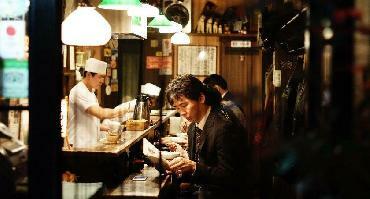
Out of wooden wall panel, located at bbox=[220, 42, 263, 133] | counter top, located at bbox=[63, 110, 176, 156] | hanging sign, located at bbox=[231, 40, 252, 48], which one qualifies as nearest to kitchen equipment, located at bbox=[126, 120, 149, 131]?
counter top, located at bbox=[63, 110, 176, 156]

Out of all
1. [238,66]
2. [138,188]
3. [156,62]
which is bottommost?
[138,188]

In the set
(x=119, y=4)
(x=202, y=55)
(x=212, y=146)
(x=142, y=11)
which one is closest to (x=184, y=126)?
(x=142, y=11)

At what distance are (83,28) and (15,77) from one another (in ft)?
9.59

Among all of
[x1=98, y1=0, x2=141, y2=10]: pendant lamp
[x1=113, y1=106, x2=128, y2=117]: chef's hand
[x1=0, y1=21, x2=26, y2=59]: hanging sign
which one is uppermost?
[x1=98, y1=0, x2=141, y2=10]: pendant lamp

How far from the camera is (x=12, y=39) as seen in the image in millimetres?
4055

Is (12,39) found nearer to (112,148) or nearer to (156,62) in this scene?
(112,148)

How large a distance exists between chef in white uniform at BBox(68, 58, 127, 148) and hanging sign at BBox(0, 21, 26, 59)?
5014 millimetres

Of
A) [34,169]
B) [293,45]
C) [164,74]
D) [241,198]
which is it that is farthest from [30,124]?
[164,74]

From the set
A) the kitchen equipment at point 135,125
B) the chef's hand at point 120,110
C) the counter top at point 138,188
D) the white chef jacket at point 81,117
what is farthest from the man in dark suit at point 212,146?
the white chef jacket at point 81,117

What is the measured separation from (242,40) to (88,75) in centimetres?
674

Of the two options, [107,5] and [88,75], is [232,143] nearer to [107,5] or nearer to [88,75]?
[107,5]

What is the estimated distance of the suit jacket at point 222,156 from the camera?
5.27 meters

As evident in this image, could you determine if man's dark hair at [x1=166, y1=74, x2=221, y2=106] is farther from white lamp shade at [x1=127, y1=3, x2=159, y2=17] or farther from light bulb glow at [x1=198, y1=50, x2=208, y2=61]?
light bulb glow at [x1=198, y1=50, x2=208, y2=61]

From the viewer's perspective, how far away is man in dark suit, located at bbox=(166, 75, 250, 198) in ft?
17.4
